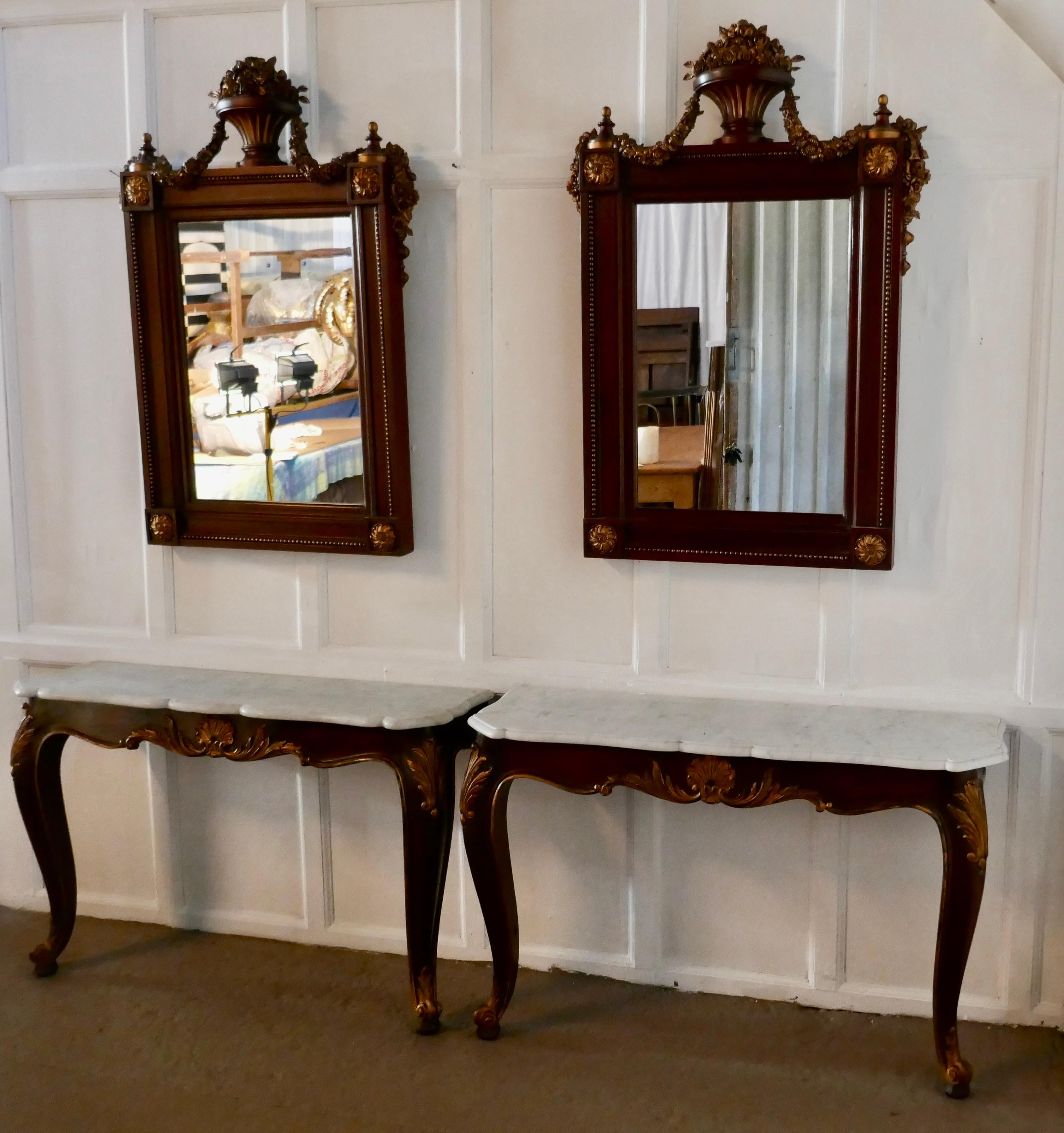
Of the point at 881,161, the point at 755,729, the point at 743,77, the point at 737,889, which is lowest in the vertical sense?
the point at 737,889

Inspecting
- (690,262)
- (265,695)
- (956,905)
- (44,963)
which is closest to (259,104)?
(690,262)

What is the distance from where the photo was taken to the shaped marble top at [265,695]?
337cm

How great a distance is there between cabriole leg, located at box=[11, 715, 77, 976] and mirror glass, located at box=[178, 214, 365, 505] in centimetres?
92

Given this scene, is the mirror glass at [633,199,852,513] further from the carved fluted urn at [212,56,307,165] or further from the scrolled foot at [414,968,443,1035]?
the scrolled foot at [414,968,443,1035]

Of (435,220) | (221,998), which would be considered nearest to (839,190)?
(435,220)

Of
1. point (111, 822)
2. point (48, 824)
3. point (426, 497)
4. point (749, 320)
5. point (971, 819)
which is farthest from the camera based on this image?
point (111, 822)

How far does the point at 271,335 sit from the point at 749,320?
1.37 metres

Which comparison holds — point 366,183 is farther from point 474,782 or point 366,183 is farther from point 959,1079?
point 959,1079

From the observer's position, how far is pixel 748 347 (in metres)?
3.24

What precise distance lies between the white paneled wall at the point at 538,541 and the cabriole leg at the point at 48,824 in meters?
0.29

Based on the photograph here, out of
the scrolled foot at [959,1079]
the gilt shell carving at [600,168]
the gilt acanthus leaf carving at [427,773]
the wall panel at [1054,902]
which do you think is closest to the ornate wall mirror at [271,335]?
the gilt shell carving at [600,168]

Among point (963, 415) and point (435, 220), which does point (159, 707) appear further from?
point (963, 415)

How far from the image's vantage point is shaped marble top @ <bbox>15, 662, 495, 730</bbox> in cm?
337

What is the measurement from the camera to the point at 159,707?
3508mm
